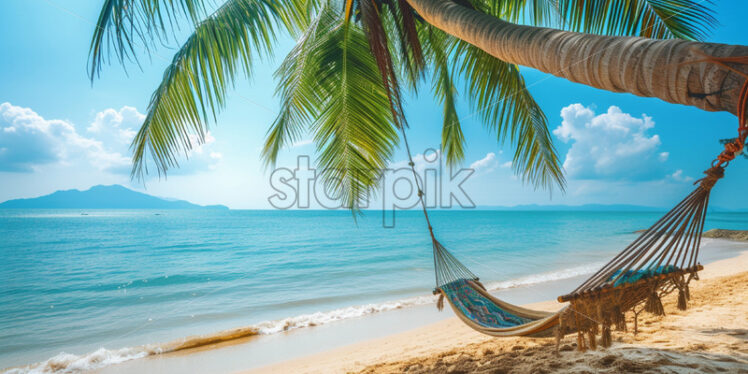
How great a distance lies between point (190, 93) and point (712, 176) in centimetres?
199

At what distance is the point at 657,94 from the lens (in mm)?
701

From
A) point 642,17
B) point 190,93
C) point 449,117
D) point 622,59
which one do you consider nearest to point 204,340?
point 190,93

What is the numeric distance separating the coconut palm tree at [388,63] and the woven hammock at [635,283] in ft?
0.55

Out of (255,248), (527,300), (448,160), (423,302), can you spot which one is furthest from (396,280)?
(255,248)

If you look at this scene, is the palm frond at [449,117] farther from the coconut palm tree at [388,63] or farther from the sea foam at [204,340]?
the sea foam at [204,340]

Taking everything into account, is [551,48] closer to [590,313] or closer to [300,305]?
[590,313]

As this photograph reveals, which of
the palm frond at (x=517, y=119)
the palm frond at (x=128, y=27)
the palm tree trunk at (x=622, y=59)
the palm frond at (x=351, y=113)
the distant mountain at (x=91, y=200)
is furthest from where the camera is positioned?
the distant mountain at (x=91, y=200)

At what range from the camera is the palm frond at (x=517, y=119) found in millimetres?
2299

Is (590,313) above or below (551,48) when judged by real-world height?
below

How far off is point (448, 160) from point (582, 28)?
186cm

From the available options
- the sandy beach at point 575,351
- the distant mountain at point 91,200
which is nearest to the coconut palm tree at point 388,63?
the sandy beach at point 575,351

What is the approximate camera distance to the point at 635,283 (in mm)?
1076

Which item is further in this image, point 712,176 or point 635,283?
point 635,283

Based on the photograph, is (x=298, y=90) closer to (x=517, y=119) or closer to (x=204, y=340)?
(x=517, y=119)
